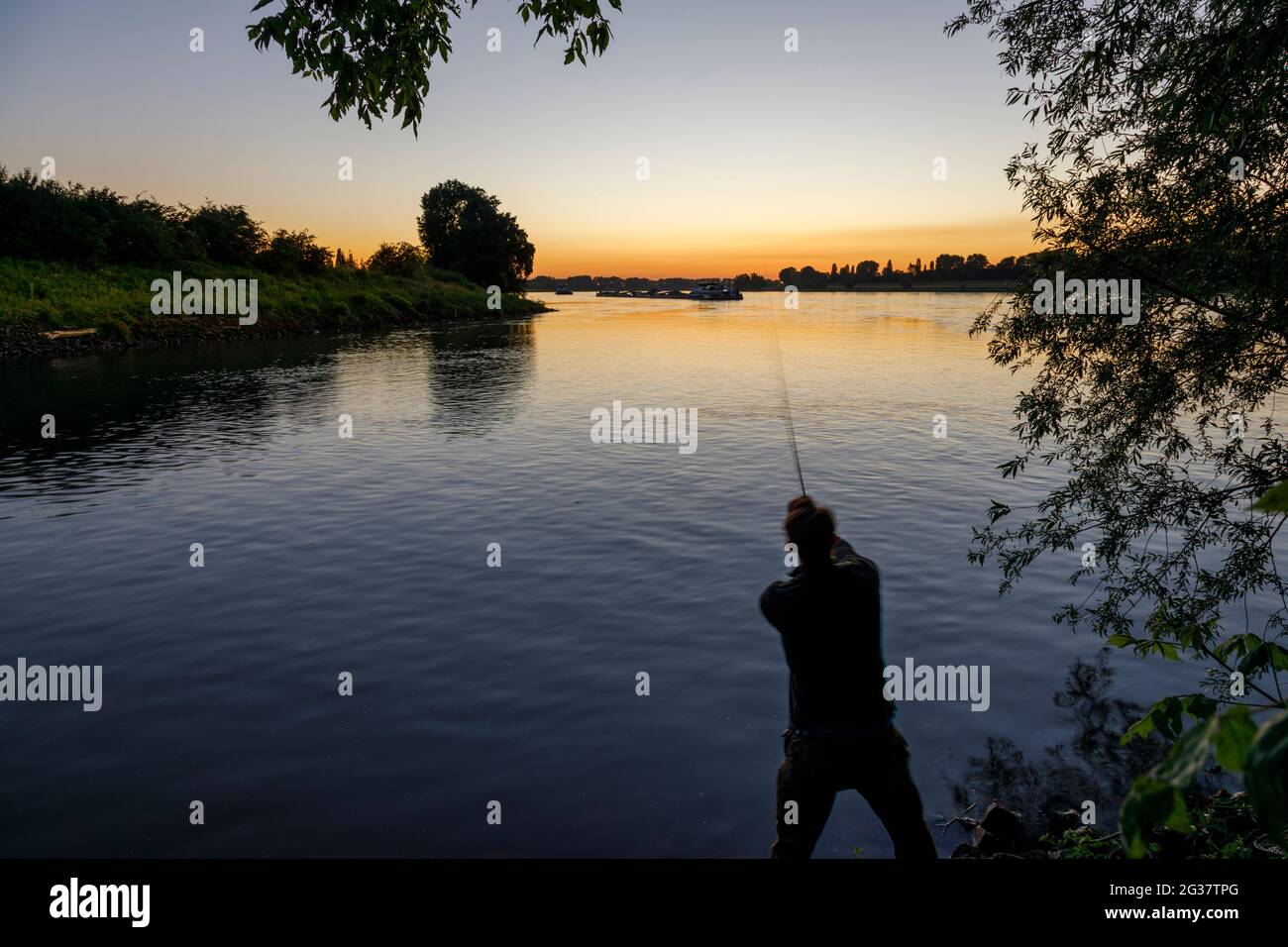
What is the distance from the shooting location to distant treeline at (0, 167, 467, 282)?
66.4 m

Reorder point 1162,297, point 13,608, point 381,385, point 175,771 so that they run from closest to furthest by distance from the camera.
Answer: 1. point 175,771
2. point 1162,297
3. point 13,608
4. point 381,385

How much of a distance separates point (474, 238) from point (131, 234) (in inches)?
2845

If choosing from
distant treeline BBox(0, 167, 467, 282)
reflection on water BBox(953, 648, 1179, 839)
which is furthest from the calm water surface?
distant treeline BBox(0, 167, 467, 282)

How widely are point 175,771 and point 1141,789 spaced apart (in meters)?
9.53

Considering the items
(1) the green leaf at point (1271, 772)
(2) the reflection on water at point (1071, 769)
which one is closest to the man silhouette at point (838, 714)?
(1) the green leaf at point (1271, 772)

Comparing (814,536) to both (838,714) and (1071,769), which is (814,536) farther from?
(1071,769)

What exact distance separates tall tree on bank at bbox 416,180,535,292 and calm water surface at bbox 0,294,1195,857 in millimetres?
116162

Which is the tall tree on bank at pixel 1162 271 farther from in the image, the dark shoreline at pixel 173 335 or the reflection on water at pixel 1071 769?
the dark shoreline at pixel 173 335

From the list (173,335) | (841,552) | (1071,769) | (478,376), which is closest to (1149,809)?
(841,552)

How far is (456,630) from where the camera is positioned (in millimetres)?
12633

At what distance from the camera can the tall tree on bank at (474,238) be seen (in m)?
142
